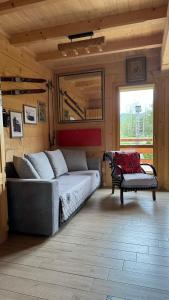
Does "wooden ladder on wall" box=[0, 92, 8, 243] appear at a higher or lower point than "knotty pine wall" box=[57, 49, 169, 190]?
lower

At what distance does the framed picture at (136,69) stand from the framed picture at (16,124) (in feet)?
7.52

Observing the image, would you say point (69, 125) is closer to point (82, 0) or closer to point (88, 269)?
point (82, 0)

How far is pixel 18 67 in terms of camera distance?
3547mm

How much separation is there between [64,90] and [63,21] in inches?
73.5

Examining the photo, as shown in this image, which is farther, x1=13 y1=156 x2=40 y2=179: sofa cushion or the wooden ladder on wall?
x1=13 y1=156 x2=40 y2=179: sofa cushion

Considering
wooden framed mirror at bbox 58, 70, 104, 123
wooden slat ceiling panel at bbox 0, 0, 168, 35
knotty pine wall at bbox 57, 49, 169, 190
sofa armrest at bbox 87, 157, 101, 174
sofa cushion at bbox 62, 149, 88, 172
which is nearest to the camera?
wooden slat ceiling panel at bbox 0, 0, 168, 35

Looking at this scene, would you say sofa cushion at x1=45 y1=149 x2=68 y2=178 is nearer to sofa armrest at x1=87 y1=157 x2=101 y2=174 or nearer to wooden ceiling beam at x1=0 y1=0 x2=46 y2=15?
sofa armrest at x1=87 y1=157 x2=101 y2=174

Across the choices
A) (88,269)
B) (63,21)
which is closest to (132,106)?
(63,21)

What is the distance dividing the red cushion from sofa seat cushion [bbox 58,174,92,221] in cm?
71

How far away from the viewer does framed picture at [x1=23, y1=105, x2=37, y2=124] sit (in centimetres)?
371

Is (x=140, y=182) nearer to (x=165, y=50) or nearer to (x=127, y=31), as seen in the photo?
(x=165, y=50)

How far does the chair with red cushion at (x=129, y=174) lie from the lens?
346cm

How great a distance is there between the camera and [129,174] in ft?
12.4

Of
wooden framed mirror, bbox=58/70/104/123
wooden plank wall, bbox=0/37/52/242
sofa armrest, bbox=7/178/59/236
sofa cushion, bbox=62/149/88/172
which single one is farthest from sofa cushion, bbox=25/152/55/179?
wooden framed mirror, bbox=58/70/104/123
